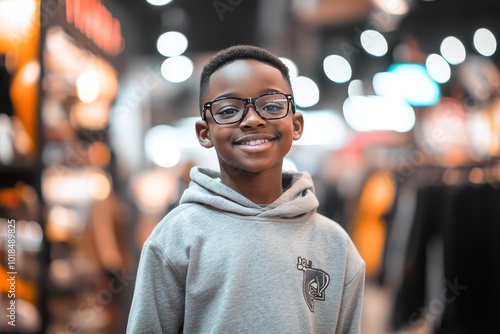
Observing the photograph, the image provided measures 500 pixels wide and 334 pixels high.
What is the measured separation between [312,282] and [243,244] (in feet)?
0.50

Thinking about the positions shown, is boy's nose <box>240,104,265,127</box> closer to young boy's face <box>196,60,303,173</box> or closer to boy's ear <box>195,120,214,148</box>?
young boy's face <box>196,60,303,173</box>

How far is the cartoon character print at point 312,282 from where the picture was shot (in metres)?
1.07

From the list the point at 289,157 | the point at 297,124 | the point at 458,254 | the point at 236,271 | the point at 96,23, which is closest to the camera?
the point at 236,271

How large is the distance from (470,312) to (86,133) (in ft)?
6.42

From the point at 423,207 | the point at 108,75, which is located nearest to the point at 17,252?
the point at 108,75

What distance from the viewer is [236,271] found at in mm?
1028

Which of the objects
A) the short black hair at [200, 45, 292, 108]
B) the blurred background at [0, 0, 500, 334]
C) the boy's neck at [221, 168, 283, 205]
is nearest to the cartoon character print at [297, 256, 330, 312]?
the boy's neck at [221, 168, 283, 205]

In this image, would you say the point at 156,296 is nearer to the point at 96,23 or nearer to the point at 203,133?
the point at 203,133

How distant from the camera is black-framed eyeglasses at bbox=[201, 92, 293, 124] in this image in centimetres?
106

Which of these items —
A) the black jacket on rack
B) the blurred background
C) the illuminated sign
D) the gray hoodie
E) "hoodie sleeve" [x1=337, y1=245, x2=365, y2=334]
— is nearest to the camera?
the gray hoodie

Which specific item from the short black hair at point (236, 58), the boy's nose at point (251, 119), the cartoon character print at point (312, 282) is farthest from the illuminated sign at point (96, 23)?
the cartoon character print at point (312, 282)

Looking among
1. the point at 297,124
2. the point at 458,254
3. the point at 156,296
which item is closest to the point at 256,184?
the point at 297,124

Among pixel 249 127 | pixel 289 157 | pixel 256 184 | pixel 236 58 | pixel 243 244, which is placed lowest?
pixel 289 157

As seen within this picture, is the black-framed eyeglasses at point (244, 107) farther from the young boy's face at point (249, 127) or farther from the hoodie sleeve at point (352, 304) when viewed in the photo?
the hoodie sleeve at point (352, 304)
